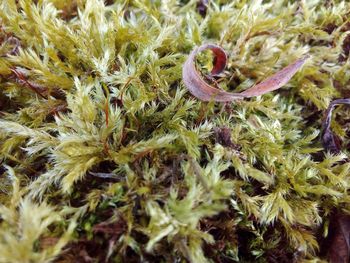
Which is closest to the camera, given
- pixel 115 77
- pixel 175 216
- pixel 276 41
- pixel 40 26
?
pixel 175 216

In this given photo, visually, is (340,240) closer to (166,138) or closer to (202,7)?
(166,138)

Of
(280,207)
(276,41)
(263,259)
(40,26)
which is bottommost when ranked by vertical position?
(263,259)

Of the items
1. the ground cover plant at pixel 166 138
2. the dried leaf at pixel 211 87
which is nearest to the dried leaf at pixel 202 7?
the ground cover plant at pixel 166 138

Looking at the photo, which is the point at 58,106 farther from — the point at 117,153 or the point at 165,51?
the point at 165,51

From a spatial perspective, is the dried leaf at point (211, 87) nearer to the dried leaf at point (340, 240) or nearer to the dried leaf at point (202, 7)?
the dried leaf at point (202, 7)

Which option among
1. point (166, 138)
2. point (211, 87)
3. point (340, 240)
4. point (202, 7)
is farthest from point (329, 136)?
point (202, 7)

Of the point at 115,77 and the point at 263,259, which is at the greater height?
the point at 115,77

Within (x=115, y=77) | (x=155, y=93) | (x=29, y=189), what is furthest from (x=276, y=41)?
(x=29, y=189)

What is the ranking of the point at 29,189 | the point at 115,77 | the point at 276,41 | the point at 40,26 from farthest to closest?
the point at 276,41 → the point at 40,26 → the point at 115,77 → the point at 29,189
